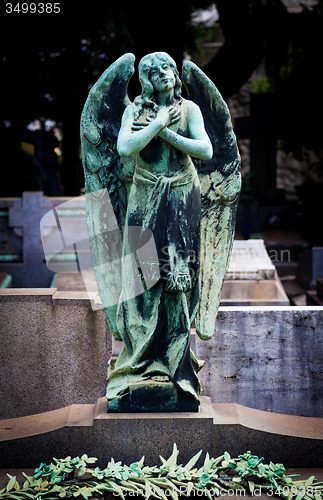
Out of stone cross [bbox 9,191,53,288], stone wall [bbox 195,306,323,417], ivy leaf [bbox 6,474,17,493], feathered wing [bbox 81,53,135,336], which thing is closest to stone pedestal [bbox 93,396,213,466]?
ivy leaf [bbox 6,474,17,493]

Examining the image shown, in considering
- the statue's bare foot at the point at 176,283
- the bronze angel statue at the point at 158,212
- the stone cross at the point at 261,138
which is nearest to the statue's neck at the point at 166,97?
the bronze angel statue at the point at 158,212

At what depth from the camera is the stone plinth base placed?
3.07 meters

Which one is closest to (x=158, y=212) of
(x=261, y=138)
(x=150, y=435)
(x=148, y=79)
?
(x=148, y=79)

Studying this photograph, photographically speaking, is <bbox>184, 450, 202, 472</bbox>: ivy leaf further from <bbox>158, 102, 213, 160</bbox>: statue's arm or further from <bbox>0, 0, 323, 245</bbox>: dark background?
<bbox>0, 0, 323, 245</bbox>: dark background

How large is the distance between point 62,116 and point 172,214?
40.9 ft

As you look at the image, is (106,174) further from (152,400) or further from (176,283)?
(152,400)

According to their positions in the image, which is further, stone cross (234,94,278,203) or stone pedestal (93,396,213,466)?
stone cross (234,94,278,203)

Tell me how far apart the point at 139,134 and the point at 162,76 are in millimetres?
388

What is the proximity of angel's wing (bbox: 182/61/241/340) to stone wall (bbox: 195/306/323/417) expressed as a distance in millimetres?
1003

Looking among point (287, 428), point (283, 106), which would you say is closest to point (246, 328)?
point (287, 428)

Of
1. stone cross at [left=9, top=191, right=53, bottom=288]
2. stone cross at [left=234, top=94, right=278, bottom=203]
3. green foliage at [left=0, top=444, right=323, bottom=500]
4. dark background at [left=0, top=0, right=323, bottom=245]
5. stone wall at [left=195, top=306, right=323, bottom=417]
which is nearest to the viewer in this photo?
green foliage at [left=0, top=444, right=323, bottom=500]

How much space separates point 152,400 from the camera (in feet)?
10.1

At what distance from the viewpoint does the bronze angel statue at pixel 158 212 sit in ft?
9.88

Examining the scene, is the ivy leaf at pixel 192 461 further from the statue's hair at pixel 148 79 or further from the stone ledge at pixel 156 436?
the statue's hair at pixel 148 79
